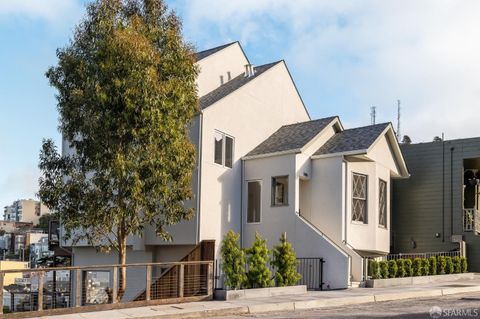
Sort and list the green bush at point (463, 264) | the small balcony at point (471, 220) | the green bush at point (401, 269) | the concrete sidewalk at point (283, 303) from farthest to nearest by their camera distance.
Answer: the small balcony at point (471, 220) < the green bush at point (463, 264) < the green bush at point (401, 269) < the concrete sidewalk at point (283, 303)

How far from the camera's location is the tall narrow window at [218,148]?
81.3ft

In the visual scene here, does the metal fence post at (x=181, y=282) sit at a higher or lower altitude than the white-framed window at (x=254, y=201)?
lower

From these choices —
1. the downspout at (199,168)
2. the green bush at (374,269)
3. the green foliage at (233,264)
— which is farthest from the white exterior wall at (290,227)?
the green foliage at (233,264)

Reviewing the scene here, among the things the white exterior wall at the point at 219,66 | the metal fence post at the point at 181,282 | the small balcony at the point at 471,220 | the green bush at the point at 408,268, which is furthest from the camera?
the small balcony at the point at 471,220

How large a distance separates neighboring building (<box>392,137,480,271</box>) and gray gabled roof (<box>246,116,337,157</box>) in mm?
6034

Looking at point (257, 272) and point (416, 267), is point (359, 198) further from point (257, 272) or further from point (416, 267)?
point (257, 272)

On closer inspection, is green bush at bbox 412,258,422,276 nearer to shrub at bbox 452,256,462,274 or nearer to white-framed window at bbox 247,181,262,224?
shrub at bbox 452,256,462,274

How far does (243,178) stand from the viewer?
1012 inches

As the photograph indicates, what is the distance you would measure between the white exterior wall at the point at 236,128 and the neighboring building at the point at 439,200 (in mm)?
6198

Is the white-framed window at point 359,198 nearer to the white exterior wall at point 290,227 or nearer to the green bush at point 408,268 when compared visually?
the white exterior wall at point 290,227

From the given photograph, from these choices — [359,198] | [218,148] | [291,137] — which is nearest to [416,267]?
[359,198]

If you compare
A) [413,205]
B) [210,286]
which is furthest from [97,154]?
[413,205]

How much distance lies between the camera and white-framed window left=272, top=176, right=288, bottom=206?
2464 cm

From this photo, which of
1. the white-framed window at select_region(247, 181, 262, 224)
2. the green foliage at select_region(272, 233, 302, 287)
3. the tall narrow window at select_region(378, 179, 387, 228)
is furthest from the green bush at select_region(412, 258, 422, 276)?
the white-framed window at select_region(247, 181, 262, 224)
